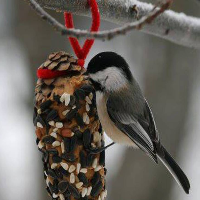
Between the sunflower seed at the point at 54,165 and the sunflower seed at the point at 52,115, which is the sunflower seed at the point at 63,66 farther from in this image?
the sunflower seed at the point at 54,165

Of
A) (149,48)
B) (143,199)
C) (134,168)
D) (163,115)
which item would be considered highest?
(149,48)

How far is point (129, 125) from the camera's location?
4.79 feet

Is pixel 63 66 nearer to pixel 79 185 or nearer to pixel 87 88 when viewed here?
pixel 87 88

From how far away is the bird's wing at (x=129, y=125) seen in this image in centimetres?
145

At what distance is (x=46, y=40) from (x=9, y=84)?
116 centimetres

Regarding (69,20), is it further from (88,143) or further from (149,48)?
(149,48)

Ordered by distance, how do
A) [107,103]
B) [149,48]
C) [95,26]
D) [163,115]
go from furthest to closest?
[149,48] → [163,115] → [107,103] → [95,26]

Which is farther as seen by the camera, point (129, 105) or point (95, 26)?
point (129, 105)

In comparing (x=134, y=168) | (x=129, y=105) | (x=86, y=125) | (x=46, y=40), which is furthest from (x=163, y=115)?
(x=86, y=125)

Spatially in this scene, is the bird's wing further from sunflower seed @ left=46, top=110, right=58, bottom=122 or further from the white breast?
sunflower seed @ left=46, top=110, right=58, bottom=122

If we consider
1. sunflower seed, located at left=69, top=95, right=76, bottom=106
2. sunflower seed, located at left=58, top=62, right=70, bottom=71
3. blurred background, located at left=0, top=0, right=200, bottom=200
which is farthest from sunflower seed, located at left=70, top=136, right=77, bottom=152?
blurred background, located at left=0, top=0, right=200, bottom=200

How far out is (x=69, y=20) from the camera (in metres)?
1.29

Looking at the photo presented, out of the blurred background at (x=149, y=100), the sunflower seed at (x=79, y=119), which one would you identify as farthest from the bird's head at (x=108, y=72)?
the blurred background at (x=149, y=100)

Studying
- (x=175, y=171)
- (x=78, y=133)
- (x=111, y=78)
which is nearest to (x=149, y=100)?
(x=175, y=171)
